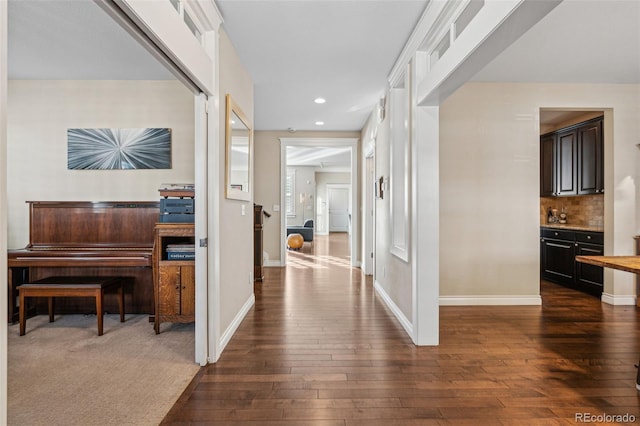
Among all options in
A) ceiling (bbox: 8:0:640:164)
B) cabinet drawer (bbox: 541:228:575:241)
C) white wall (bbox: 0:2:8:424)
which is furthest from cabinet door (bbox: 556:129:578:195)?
white wall (bbox: 0:2:8:424)

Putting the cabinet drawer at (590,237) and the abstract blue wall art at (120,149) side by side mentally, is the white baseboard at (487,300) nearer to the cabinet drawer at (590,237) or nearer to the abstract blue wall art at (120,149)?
the cabinet drawer at (590,237)

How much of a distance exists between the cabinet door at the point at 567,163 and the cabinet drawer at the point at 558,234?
556mm

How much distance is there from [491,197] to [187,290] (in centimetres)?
343

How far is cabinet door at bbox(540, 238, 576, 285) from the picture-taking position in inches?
180

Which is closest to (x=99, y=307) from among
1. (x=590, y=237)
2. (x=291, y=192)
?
(x=590, y=237)

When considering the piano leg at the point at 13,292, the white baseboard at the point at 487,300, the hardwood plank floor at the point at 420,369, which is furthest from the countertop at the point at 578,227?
the piano leg at the point at 13,292

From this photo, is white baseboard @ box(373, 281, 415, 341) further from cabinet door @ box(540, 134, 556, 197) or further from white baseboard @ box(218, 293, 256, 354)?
cabinet door @ box(540, 134, 556, 197)

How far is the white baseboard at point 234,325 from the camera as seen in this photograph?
2578mm

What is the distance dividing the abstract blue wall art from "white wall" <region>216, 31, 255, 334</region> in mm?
1002

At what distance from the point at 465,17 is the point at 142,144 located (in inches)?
130

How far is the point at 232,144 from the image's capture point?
297 centimetres

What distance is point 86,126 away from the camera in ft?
11.8

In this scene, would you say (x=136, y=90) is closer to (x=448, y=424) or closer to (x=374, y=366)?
(x=374, y=366)

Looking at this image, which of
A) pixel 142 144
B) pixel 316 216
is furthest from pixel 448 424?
pixel 316 216
